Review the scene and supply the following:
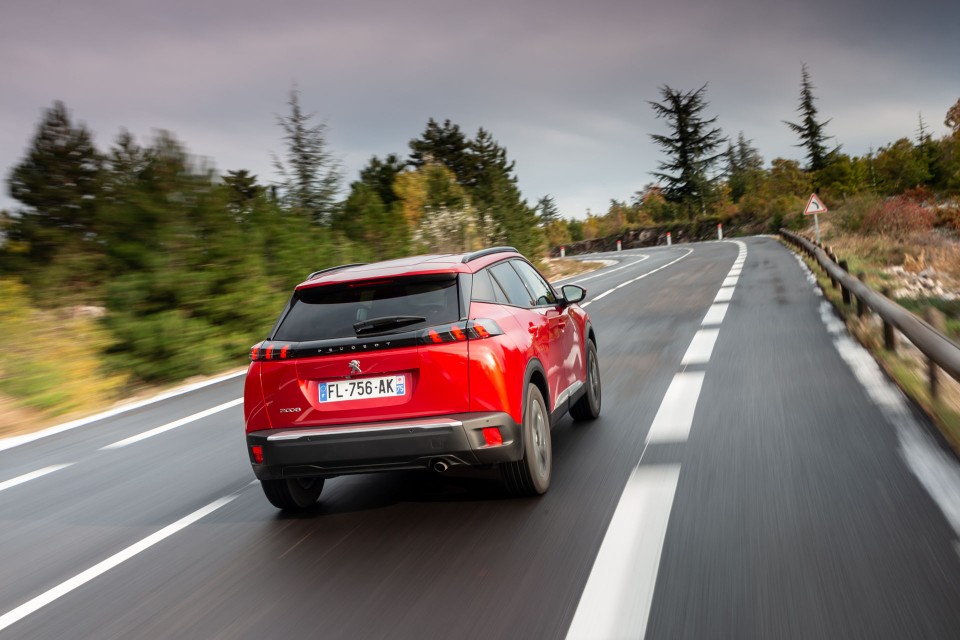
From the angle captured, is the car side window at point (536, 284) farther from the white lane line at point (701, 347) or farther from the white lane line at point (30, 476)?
the white lane line at point (30, 476)

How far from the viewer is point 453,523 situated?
4.66 metres

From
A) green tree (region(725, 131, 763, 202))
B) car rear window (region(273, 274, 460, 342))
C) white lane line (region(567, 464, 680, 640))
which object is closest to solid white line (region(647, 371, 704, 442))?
white lane line (region(567, 464, 680, 640))

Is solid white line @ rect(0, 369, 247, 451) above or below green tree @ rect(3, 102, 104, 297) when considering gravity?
below

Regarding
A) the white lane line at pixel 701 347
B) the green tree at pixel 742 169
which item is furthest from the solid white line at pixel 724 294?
the green tree at pixel 742 169

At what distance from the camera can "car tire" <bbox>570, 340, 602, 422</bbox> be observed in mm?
6953

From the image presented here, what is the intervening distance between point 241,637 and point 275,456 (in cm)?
129

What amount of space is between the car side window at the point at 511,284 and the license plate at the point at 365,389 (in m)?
1.20

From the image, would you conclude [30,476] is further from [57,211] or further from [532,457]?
[57,211]

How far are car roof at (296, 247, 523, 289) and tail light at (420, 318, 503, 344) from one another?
15.9 inches

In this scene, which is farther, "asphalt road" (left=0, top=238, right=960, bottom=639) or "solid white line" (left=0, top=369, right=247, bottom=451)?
"solid white line" (left=0, top=369, right=247, bottom=451)

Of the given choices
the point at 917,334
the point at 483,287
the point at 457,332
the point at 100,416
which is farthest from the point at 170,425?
the point at 917,334

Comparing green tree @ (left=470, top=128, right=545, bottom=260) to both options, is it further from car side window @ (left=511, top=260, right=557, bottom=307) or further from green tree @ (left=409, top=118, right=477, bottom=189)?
car side window @ (left=511, top=260, right=557, bottom=307)

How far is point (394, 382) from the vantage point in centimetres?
451

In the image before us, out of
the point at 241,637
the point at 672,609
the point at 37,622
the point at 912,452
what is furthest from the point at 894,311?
the point at 37,622
